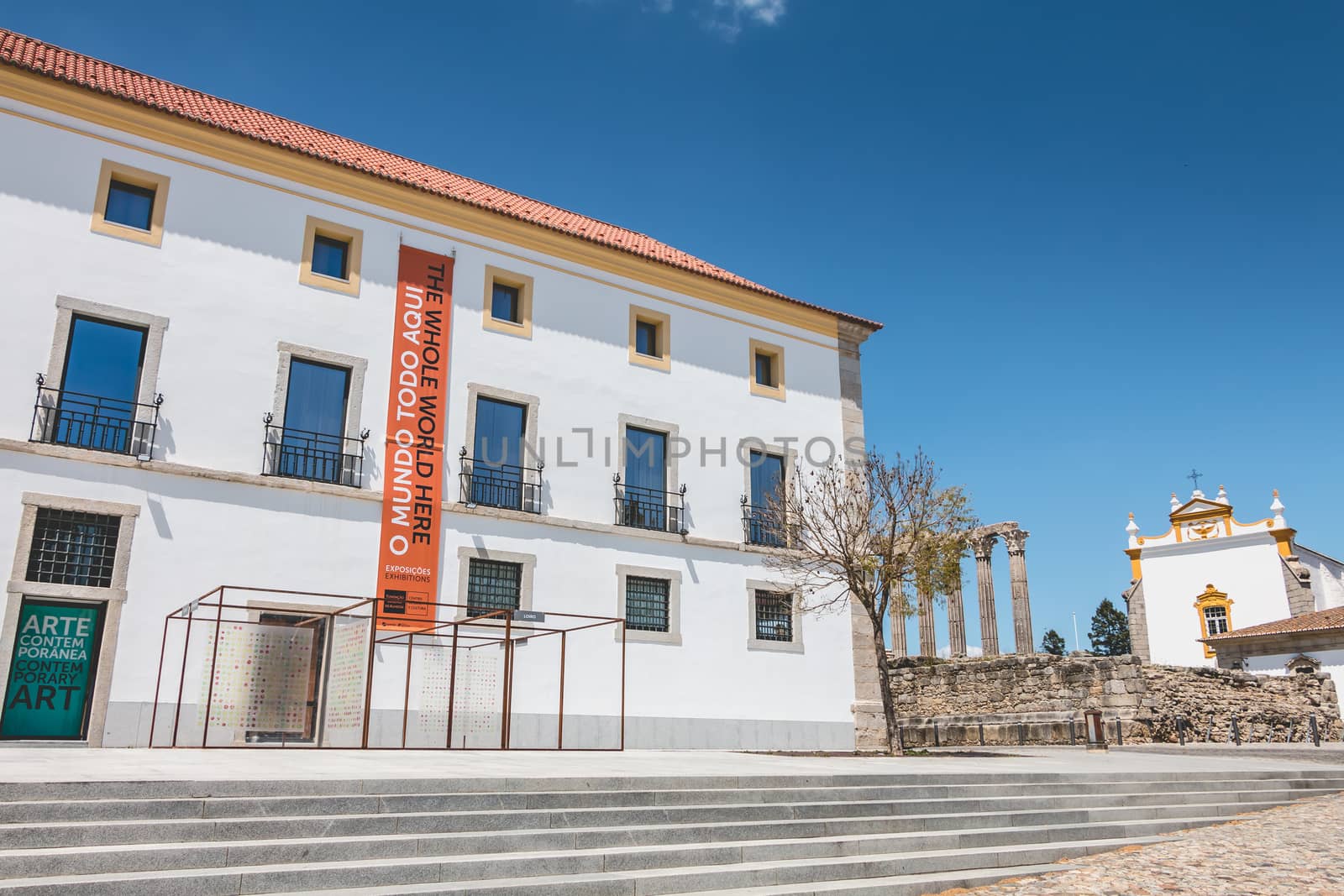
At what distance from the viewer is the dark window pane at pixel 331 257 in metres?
18.3

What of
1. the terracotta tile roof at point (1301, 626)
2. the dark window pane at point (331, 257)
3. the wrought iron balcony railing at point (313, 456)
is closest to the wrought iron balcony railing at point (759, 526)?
the wrought iron balcony railing at point (313, 456)

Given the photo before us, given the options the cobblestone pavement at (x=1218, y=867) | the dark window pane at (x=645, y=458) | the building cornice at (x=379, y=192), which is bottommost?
the cobblestone pavement at (x=1218, y=867)

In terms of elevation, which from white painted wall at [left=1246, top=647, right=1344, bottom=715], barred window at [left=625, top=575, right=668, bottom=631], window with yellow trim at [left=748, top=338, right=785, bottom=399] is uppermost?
window with yellow trim at [left=748, top=338, right=785, bottom=399]

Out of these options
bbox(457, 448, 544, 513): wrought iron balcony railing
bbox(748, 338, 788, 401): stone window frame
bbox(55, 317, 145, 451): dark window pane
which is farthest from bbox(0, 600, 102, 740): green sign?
bbox(748, 338, 788, 401): stone window frame

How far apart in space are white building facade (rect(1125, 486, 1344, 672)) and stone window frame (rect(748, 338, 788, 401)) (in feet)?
93.8

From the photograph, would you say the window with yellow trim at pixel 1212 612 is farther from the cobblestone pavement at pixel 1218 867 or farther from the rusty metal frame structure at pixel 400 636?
the cobblestone pavement at pixel 1218 867

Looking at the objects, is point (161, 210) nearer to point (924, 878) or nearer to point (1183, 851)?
point (924, 878)

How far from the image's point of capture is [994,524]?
35594 mm

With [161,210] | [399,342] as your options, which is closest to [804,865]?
[399,342]

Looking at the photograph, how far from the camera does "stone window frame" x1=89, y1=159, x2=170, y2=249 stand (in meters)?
16.2

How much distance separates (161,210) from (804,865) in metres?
14.9

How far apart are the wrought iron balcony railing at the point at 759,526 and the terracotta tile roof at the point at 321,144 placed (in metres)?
5.17

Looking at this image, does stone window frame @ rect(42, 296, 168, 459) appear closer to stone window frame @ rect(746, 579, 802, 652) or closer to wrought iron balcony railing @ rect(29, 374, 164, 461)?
wrought iron balcony railing @ rect(29, 374, 164, 461)

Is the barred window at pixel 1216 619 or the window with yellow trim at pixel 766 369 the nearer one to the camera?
the window with yellow trim at pixel 766 369
